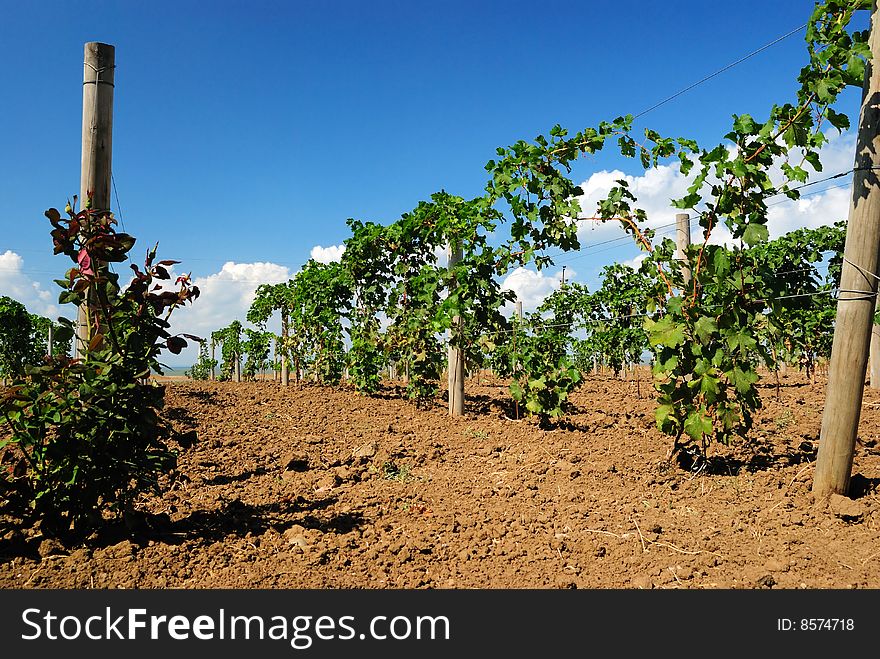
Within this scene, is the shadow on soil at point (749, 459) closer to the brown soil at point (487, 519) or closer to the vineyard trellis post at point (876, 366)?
the brown soil at point (487, 519)

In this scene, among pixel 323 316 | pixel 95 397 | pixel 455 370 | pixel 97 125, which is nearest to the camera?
pixel 95 397

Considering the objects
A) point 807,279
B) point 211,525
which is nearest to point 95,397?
point 211,525

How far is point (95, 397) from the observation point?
Result: 3252mm

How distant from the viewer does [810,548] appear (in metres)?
3.37

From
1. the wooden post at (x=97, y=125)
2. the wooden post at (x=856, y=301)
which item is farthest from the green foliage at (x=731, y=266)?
the wooden post at (x=97, y=125)

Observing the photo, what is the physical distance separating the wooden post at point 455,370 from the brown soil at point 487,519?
139 cm

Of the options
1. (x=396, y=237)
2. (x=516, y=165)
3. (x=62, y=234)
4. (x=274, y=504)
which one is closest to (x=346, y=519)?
(x=274, y=504)

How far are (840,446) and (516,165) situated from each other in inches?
150

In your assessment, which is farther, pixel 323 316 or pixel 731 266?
pixel 323 316

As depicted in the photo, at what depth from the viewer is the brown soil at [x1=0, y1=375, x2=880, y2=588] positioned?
3.14 m

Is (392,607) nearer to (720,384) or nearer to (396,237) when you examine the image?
(720,384)

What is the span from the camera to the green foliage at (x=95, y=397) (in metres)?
3.18

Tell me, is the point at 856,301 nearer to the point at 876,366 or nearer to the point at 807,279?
the point at 876,366

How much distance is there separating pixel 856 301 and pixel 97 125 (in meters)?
5.13
